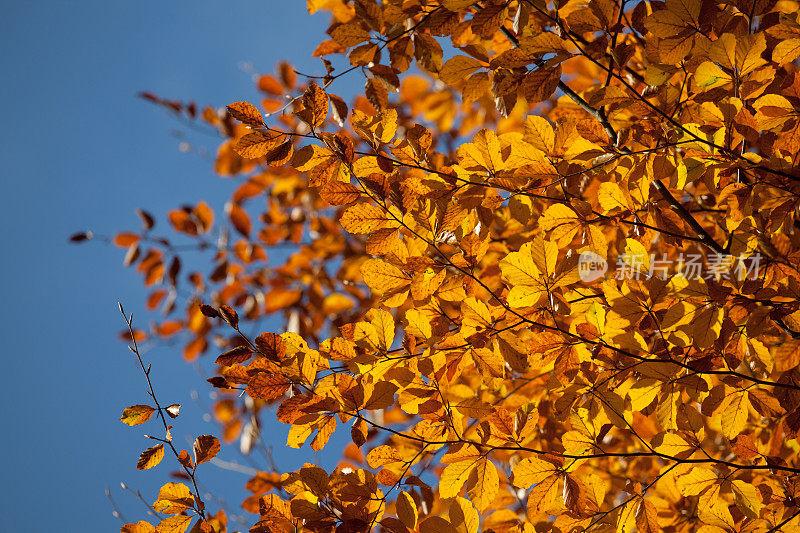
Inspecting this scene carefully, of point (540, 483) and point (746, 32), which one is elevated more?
point (746, 32)

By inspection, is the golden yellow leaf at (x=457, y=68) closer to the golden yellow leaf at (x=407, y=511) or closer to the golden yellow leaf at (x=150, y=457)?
the golden yellow leaf at (x=407, y=511)

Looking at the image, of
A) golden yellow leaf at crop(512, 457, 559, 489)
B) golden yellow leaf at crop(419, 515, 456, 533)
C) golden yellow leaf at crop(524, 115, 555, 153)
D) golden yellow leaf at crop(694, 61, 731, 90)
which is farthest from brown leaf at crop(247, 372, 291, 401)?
golden yellow leaf at crop(694, 61, 731, 90)

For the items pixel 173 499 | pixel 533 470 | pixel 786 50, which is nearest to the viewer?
pixel 786 50

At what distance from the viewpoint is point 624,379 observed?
4.08ft

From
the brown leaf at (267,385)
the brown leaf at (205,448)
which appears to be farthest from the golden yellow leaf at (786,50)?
the brown leaf at (205,448)

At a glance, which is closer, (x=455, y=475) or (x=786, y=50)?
(x=786, y=50)

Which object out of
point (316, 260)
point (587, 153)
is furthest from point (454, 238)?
point (316, 260)

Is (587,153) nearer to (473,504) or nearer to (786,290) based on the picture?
(786,290)

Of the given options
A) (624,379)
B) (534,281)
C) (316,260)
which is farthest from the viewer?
(316,260)

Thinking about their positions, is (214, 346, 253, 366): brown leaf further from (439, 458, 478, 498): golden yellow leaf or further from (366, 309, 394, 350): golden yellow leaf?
(439, 458, 478, 498): golden yellow leaf

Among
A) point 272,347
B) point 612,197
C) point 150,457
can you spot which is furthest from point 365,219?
A: point 150,457

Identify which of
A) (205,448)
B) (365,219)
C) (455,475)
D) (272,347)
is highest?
(365,219)

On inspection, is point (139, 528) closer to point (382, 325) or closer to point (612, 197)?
point (382, 325)

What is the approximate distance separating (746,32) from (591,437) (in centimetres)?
106
